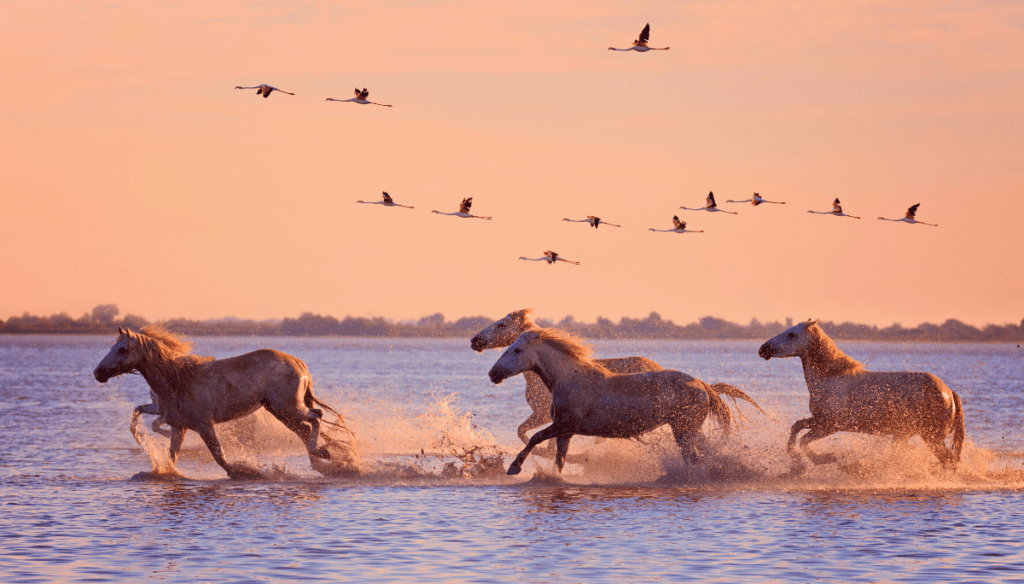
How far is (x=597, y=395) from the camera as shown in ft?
51.5

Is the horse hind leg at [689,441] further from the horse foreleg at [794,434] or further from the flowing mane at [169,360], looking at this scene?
the flowing mane at [169,360]

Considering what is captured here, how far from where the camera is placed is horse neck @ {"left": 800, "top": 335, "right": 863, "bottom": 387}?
16.5 metres

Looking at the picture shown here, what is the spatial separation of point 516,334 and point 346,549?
6636mm

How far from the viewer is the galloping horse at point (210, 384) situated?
52.4 feet

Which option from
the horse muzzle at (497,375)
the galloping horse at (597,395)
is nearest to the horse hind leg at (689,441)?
the galloping horse at (597,395)

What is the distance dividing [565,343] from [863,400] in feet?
13.2

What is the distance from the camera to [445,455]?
2020cm

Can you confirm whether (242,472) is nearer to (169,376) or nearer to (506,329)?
(169,376)

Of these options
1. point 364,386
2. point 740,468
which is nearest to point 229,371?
point 740,468

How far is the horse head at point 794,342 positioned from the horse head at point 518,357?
3.09 meters

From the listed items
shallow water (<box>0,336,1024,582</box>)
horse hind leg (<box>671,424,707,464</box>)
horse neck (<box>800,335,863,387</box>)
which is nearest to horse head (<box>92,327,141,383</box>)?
shallow water (<box>0,336,1024,582</box>)

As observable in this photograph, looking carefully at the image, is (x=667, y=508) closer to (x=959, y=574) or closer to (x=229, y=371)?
(x=959, y=574)

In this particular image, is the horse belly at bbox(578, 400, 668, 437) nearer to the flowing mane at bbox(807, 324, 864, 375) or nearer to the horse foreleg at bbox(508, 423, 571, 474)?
the horse foreleg at bbox(508, 423, 571, 474)

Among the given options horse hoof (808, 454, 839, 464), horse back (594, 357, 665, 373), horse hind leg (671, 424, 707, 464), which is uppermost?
horse back (594, 357, 665, 373)
